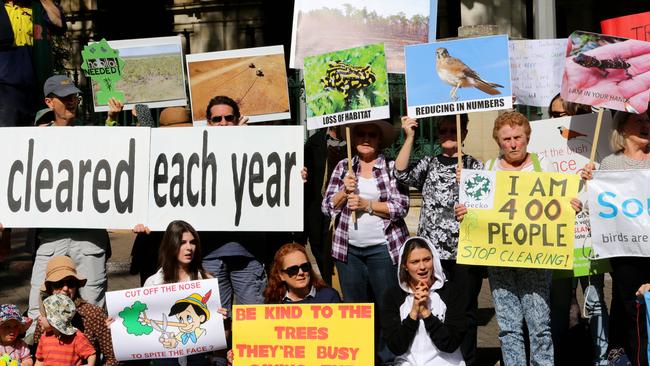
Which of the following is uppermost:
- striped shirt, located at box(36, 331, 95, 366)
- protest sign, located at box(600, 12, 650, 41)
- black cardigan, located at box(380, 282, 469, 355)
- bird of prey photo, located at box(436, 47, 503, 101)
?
protest sign, located at box(600, 12, 650, 41)

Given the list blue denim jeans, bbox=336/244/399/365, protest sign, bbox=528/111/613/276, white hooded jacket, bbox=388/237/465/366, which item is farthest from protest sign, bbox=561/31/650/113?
blue denim jeans, bbox=336/244/399/365

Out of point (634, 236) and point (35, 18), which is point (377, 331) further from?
point (35, 18)

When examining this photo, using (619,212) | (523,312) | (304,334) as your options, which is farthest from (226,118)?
(619,212)

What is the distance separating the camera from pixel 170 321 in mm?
7312

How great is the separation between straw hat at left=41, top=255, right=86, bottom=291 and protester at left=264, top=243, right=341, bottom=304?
129 centimetres

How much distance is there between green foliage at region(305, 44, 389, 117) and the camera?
785 centimetres

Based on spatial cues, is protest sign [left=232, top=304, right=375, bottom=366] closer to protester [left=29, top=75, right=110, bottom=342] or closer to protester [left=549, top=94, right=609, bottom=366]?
protester [left=29, top=75, right=110, bottom=342]

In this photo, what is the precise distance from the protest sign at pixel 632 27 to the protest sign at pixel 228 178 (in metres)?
2.46

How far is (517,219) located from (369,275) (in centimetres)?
109

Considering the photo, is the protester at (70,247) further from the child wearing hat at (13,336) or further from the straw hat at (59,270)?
the child wearing hat at (13,336)

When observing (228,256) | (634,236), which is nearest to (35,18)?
(228,256)

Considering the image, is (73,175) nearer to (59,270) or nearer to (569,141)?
(59,270)

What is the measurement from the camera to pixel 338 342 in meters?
7.03

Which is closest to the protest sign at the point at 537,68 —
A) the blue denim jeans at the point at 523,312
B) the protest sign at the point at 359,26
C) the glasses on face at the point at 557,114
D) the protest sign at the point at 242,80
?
the glasses on face at the point at 557,114
